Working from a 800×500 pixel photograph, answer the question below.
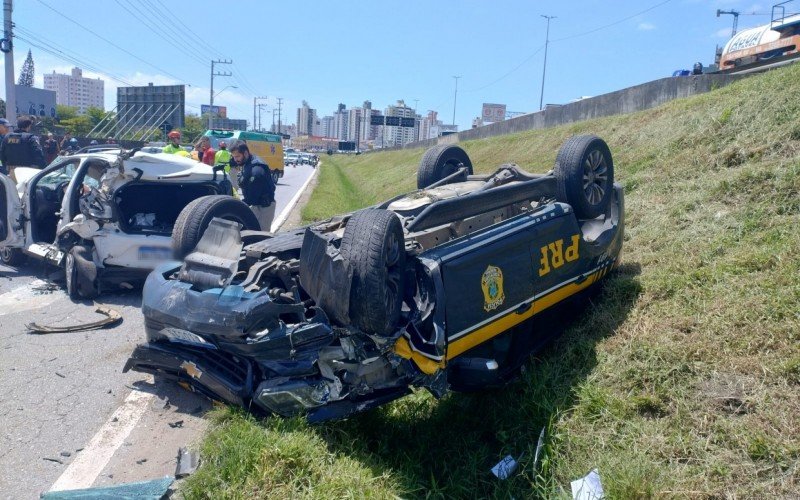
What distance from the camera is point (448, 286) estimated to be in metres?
3.59

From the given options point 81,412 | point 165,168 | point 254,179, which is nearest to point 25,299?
point 165,168

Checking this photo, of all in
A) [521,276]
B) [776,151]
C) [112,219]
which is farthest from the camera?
[112,219]

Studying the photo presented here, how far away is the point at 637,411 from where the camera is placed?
145 inches

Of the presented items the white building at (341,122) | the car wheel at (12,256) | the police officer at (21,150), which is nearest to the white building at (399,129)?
the white building at (341,122)

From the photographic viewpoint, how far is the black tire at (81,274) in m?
6.89

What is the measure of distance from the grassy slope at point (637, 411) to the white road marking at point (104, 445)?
65cm

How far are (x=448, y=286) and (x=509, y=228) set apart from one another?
2.65 feet

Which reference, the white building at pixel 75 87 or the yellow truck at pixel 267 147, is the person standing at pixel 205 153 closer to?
the yellow truck at pixel 267 147

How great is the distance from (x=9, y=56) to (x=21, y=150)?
1263 centimetres

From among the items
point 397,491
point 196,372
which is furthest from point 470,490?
point 196,372

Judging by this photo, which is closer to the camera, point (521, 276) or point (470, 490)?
point (470, 490)

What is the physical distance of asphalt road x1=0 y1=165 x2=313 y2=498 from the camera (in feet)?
12.1

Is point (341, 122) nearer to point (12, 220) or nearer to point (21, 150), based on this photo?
point (21, 150)

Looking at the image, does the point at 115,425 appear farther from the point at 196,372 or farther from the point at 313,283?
the point at 313,283
